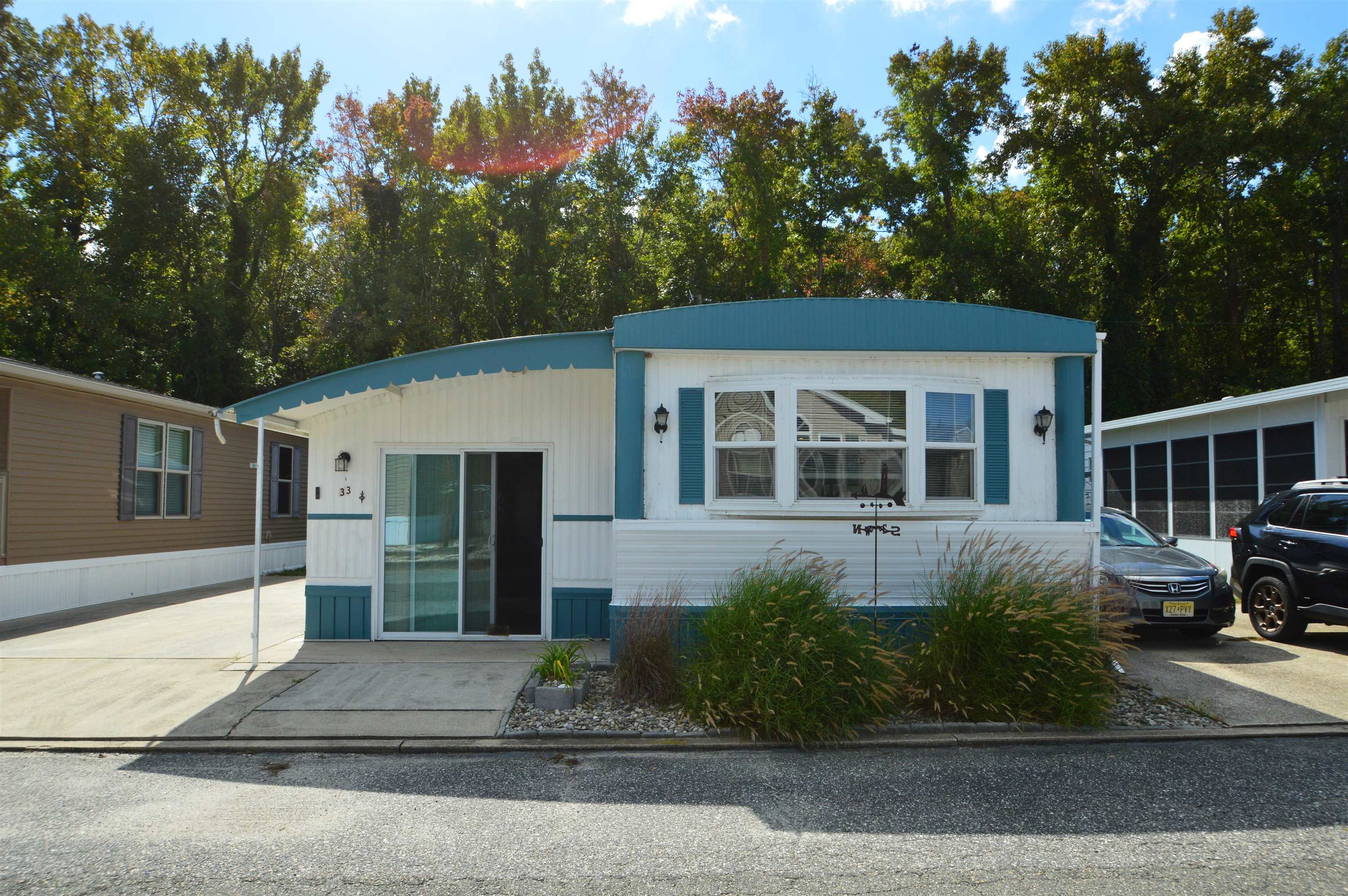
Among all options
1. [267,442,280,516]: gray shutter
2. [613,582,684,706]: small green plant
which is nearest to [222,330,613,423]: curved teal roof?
[613,582,684,706]: small green plant

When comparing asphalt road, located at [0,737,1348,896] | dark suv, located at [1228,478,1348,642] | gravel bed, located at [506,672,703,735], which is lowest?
asphalt road, located at [0,737,1348,896]

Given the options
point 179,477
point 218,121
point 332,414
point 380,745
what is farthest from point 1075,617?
point 218,121

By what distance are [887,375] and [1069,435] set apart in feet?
5.58

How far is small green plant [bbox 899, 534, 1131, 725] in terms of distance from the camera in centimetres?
598

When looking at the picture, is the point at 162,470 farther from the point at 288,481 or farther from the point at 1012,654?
the point at 1012,654

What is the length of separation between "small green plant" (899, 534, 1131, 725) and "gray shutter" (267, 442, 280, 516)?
550 inches

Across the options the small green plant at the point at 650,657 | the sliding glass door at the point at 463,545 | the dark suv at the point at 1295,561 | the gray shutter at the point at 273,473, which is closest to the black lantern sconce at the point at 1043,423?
the dark suv at the point at 1295,561

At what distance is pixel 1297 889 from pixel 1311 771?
6.25 feet

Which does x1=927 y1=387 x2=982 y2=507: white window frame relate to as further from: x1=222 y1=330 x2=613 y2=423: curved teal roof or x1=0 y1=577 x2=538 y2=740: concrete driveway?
x1=0 y1=577 x2=538 y2=740: concrete driveway

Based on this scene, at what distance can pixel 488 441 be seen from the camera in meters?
8.98

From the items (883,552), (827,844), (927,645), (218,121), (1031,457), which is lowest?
(827,844)

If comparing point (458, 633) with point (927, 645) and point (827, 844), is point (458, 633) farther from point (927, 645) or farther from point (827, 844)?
point (827, 844)

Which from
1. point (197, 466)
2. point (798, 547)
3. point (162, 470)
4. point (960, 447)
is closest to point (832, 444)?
point (798, 547)

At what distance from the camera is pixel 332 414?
902 centimetres
